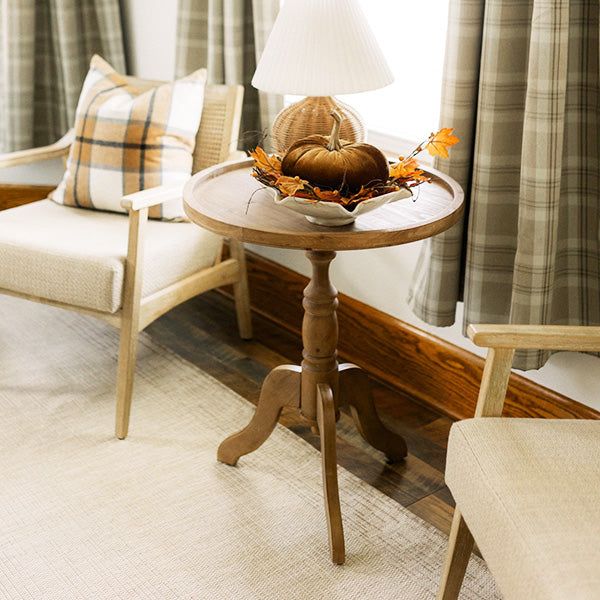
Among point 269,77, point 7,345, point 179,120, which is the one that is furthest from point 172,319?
point 269,77

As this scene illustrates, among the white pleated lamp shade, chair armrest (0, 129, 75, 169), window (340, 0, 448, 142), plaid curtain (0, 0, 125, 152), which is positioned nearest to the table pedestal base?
the white pleated lamp shade

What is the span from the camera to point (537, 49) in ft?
5.52

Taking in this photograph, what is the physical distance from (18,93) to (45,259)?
141cm

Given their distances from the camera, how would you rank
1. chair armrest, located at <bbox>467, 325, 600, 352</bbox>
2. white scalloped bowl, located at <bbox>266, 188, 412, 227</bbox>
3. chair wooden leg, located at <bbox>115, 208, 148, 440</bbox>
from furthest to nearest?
chair wooden leg, located at <bbox>115, 208, 148, 440</bbox> → white scalloped bowl, located at <bbox>266, 188, 412, 227</bbox> → chair armrest, located at <bbox>467, 325, 600, 352</bbox>

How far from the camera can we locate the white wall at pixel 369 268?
6.66ft

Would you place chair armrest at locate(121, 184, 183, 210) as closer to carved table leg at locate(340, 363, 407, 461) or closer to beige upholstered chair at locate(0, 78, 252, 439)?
beige upholstered chair at locate(0, 78, 252, 439)

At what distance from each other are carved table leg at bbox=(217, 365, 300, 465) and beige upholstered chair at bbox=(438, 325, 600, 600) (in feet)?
1.92

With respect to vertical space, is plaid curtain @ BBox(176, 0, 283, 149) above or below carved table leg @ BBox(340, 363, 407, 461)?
above

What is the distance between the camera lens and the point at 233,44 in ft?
8.54

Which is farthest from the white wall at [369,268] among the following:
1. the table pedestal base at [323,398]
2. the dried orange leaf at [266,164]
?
the dried orange leaf at [266,164]

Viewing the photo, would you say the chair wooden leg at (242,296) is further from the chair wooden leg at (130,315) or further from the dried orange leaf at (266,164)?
the dried orange leaf at (266,164)

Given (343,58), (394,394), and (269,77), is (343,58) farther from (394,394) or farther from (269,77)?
(394,394)

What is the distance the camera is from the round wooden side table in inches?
65.1

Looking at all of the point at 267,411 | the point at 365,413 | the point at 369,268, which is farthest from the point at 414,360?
the point at 267,411
